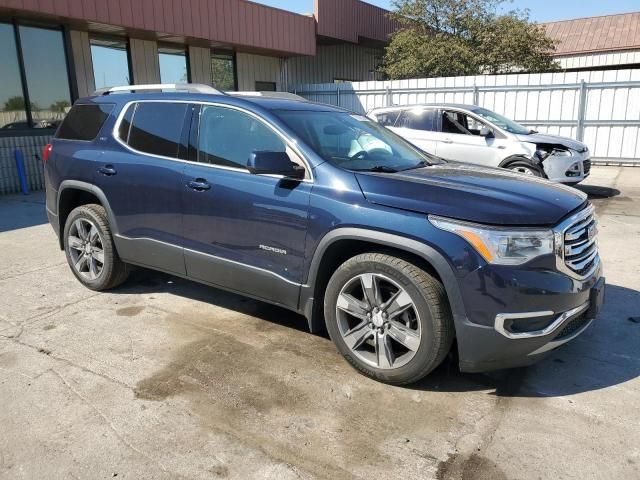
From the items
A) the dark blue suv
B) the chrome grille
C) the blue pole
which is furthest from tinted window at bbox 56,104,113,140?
the blue pole

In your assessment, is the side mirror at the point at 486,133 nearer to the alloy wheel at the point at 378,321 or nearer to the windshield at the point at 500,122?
the windshield at the point at 500,122

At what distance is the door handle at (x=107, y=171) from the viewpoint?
14.2 ft

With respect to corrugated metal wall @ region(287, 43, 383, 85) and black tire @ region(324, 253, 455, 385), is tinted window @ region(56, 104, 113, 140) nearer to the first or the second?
black tire @ region(324, 253, 455, 385)

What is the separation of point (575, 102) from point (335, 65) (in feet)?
37.8

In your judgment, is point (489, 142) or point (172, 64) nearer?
point (489, 142)

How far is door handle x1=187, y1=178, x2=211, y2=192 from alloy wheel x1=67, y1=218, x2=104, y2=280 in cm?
130

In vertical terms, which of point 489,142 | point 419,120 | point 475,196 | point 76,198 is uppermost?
point 419,120

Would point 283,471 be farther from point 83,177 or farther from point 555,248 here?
point 83,177

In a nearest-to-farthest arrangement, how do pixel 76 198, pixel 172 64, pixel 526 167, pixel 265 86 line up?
1. pixel 76 198
2. pixel 526 167
3. pixel 172 64
4. pixel 265 86

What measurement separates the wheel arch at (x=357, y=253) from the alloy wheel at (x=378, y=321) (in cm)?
20

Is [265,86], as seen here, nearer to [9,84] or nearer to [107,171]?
[9,84]

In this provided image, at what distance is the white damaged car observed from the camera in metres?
9.16

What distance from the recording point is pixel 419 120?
32.8 feet

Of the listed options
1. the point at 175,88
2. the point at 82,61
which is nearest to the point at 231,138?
the point at 175,88
